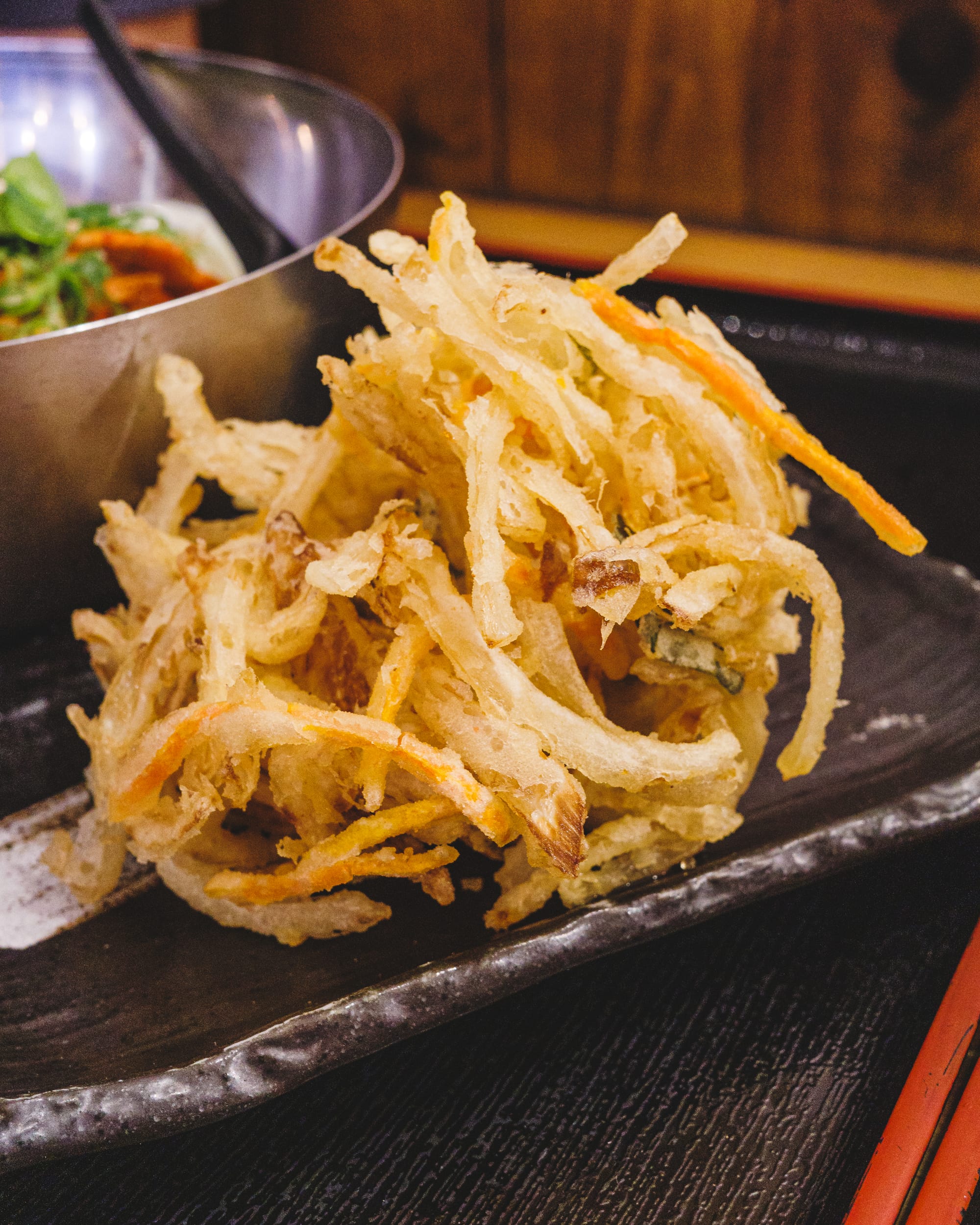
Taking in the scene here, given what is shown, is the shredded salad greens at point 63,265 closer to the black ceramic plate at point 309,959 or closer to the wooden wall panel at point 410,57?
the black ceramic plate at point 309,959

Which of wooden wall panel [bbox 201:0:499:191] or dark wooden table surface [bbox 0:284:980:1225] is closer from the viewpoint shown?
dark wooden table surface [bbox 0:284:980:1225]

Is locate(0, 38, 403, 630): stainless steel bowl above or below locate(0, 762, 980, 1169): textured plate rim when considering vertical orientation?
above

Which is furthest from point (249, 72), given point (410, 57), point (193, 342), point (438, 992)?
point (438, 992)

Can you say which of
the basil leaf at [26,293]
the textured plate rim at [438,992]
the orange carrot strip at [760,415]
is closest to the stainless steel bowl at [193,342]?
the basil leaf at [26,293]

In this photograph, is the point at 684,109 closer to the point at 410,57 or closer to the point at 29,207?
the point at 410,57

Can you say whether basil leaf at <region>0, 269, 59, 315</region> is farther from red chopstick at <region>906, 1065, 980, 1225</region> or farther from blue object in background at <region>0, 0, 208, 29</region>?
red chopstick at <region>906, 1065, 980, 1225</region>

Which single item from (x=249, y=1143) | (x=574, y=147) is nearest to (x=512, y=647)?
(x=249, y=1143)

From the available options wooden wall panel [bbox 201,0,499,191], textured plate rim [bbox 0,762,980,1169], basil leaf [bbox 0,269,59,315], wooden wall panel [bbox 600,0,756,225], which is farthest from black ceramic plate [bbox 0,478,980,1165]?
wooden wall panel [bbox 201,0,499,191]
